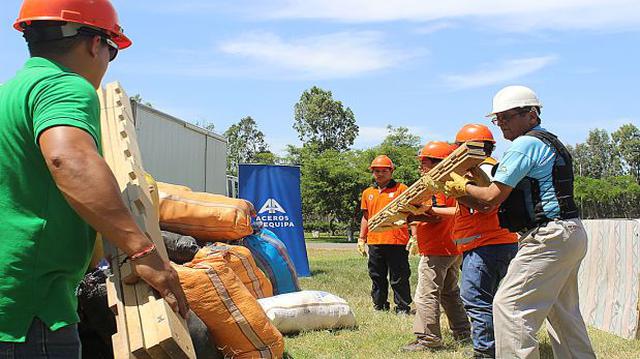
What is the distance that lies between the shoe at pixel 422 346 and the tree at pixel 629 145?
83.1m

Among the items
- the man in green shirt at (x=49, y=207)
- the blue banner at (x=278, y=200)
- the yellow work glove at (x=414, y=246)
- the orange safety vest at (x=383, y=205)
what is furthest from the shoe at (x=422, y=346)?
the blue banner at (x=278, y=200)

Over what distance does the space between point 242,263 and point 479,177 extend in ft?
6.70

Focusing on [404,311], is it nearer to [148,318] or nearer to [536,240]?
[536,240]

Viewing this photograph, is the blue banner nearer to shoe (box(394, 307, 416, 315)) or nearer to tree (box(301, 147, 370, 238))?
shoe (box(394, 307, 416, 315))

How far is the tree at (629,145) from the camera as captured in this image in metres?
82.1

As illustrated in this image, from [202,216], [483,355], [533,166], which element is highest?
[533,166]

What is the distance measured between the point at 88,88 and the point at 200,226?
400cm

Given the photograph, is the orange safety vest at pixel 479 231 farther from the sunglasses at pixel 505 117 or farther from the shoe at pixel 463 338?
the shoe at pixel 463 338

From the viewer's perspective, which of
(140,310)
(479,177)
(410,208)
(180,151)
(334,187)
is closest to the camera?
(140,310)

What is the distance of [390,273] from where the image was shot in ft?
26.5

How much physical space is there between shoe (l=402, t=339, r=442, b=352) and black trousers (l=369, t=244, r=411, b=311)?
209 cm

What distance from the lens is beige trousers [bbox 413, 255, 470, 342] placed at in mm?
5801

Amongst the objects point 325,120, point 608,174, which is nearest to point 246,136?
point 325,120

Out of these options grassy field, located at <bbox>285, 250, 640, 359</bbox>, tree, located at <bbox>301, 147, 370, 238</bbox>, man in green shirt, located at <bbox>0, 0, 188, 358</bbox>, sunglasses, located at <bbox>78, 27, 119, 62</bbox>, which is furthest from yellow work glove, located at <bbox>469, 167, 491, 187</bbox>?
tree, located at <bbox>301, 147, 370, 238</bbox>
